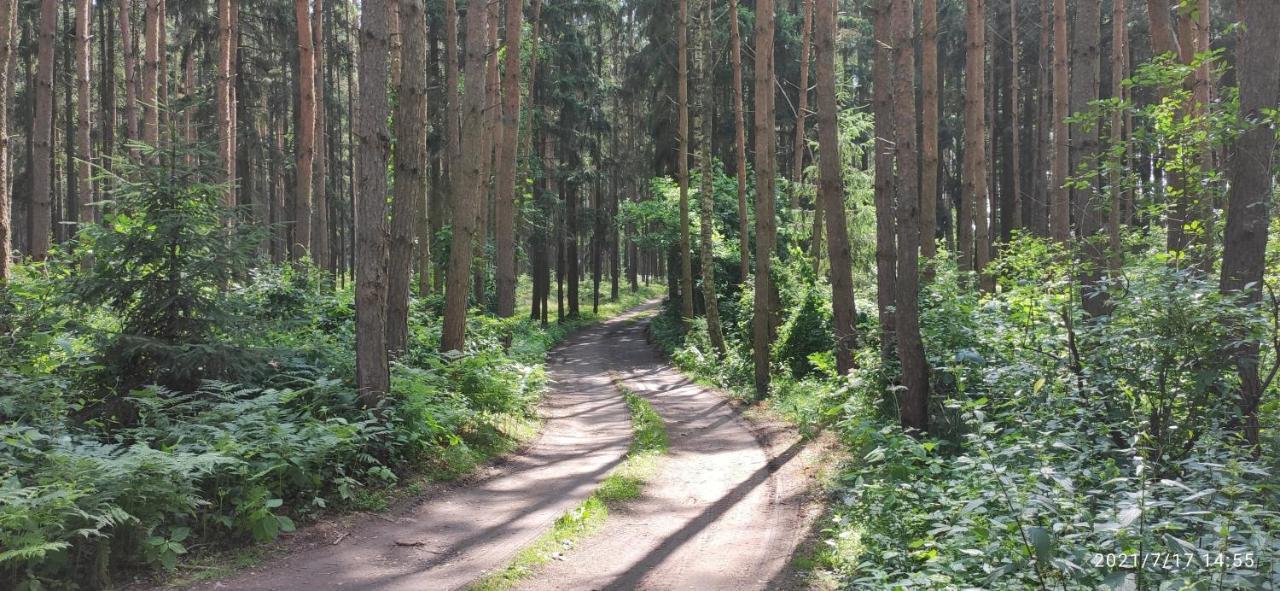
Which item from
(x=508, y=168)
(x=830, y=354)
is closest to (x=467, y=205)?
(x=508, y=168)

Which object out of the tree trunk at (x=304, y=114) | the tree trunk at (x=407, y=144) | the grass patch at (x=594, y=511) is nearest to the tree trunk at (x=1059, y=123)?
the grass patch at (x=594, y=511)

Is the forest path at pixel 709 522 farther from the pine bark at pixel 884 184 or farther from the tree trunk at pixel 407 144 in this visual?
the tree trunk at pixel 407 144

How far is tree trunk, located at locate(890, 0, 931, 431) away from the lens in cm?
878

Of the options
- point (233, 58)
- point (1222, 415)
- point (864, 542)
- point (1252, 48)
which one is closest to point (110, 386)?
point (864, 542)

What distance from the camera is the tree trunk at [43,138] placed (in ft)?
42.1

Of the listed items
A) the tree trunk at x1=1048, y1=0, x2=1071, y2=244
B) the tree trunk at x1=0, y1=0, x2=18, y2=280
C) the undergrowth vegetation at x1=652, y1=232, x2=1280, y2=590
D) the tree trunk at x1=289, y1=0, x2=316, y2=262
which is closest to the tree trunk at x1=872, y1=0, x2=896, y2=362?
the undergrowth vegetation at x1=652, y1=232, x2=1280, y2=590

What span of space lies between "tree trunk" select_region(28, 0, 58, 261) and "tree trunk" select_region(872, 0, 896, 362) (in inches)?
548

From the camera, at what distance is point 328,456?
295 inches

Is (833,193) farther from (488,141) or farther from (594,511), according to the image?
(488,141)

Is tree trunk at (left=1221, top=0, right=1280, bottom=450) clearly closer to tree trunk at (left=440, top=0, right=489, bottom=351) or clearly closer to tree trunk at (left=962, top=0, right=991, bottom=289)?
tree trunk at (left=962, top=0, right=991, bottom=289)

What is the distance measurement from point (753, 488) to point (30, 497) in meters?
6.74

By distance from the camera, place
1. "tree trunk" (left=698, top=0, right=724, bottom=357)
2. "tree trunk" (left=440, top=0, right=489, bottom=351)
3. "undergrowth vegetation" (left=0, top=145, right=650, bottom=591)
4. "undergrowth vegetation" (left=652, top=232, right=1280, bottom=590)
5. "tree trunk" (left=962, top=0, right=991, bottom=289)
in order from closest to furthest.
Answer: "undergrowth vegetation" (left=652, top=232, right=1280, bottom=590)
"undergrowth vegetation" (left=0, top=145, right=650, bottom=591)
"tree trunk" (left=440, top=0, right=489, bottom=351)
"tree trunk" (left=962, top=0, right=991, bottom=289)
"tree trunk" (left=698, top=0, right=724, bottom=357)

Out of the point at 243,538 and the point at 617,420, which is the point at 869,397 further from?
the point at 243,538

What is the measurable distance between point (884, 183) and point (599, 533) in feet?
21.3
